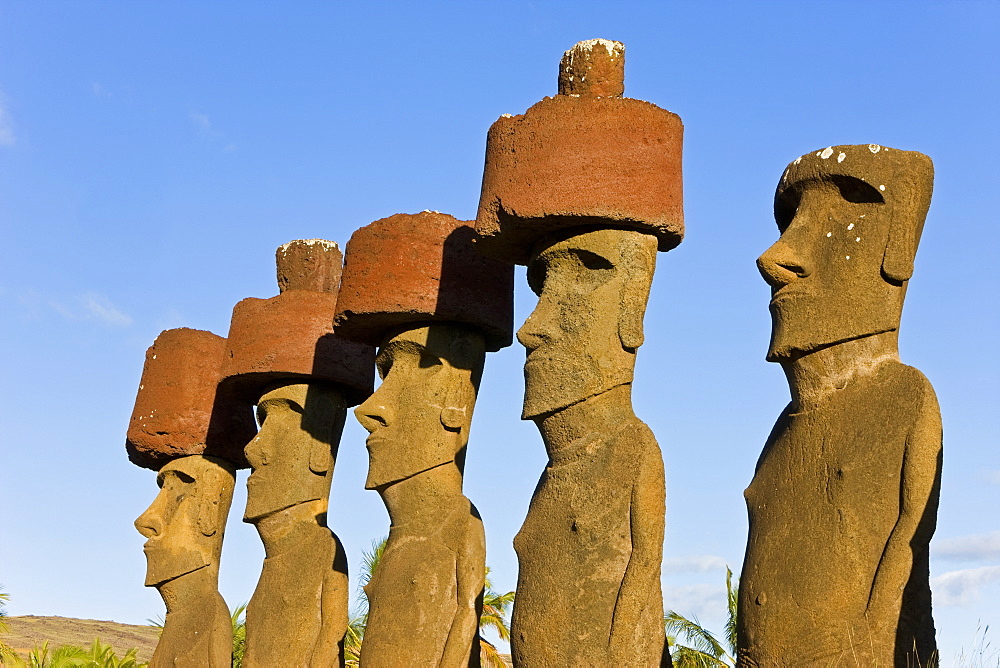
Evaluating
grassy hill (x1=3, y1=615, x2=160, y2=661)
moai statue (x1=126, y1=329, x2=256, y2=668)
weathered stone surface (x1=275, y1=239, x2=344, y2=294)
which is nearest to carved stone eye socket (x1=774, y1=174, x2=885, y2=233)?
weathered stone surface (x1=275, y1=239, x2=344, y2=294)

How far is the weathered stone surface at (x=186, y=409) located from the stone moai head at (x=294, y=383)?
101 cm

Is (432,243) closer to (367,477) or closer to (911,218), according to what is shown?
(367,477)

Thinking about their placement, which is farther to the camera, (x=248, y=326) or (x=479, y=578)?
(x=248, y=326)

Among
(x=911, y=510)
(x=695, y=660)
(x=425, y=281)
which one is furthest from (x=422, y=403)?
(x=695, y=660)

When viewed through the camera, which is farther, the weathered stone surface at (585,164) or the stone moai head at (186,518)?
the stone moai head at (186,518)

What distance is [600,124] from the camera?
653 centimetres

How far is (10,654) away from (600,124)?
1269 centimetres

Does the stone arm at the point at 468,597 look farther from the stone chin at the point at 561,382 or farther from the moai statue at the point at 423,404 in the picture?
the stone chin at the point at 561,382

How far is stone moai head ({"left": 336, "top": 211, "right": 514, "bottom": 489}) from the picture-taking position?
25.3 feet

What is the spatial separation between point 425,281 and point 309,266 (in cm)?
210

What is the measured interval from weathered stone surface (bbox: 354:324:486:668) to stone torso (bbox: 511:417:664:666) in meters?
1.08

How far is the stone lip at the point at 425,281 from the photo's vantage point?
7879mm

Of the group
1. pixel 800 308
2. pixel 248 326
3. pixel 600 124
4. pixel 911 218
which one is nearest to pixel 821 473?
pixel 800 308

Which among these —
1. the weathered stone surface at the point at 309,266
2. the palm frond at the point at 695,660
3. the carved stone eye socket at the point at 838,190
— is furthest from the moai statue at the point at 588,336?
the palm frond at the point at 695,660
